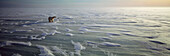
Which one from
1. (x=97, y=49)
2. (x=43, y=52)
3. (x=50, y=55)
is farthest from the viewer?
(x=97, y=49)

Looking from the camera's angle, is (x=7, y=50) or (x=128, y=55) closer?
(x=128, y=55)

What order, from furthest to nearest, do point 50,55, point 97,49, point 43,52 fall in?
point 97,49 < point 43,52 < point 50,55

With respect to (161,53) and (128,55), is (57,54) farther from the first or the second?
(161,53)

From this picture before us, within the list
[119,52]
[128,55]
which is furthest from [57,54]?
[128,55]

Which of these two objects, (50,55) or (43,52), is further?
(43,52)

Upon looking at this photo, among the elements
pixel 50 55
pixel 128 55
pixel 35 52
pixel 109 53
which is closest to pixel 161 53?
pixel 128 55

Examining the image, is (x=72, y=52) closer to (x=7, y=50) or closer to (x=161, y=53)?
(x=7, y=50)

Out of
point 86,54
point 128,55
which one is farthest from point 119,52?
point 86,54
